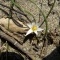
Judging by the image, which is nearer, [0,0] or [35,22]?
[35,22]

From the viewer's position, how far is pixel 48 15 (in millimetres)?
3100

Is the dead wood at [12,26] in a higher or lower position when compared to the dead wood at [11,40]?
higher

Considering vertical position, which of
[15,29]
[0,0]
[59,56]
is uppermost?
[0,0]

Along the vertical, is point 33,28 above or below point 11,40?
above

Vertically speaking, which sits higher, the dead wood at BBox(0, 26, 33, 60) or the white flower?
the white flower

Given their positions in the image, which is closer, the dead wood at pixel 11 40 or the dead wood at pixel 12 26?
the dead wood at pixel 11 40

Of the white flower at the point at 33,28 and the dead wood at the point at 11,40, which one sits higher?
the white flower at the point at 33,28

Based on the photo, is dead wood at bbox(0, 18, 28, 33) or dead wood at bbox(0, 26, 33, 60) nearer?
dead wood at bbox(0, 26, 33, 60)

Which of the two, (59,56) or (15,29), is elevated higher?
(15,29)

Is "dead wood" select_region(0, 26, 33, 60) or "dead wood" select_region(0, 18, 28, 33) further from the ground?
"dead wood" select_region(0, 18, 28, 33)

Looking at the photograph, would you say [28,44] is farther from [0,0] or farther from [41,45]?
[0,0]

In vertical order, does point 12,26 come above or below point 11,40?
above

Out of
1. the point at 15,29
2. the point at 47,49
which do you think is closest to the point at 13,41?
the point at 15,29

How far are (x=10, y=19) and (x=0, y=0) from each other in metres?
0.28
